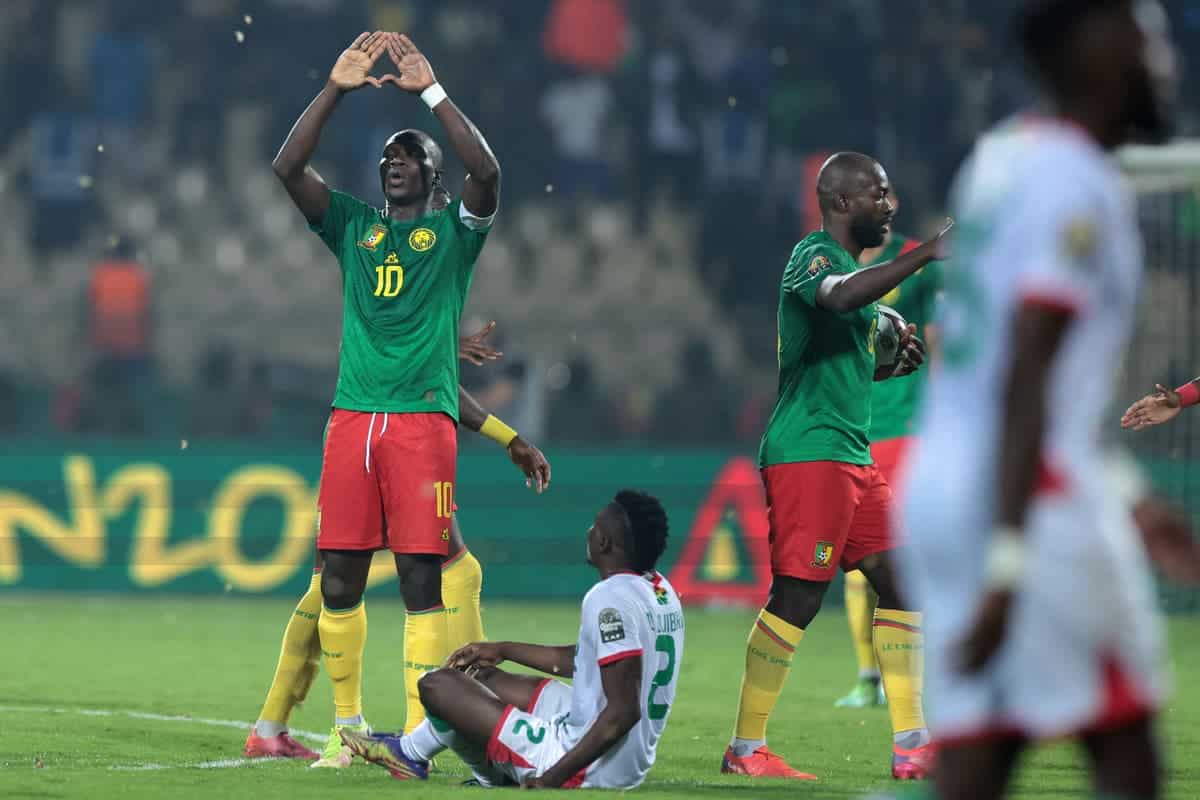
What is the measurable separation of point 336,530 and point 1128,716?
3.77m

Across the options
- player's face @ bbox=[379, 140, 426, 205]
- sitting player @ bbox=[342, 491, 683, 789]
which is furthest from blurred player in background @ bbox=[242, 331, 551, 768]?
player's face @ bbox=[379, 140, 426, 205]

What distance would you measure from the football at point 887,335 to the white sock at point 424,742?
206cm

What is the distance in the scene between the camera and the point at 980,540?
A: 9.09ft

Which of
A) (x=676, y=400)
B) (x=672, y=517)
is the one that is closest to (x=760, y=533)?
(x=672, y=517)

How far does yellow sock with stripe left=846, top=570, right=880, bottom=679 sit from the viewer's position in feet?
29.3

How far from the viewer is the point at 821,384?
6449 millimetres

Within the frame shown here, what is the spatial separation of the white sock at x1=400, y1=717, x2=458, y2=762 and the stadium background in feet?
27.8

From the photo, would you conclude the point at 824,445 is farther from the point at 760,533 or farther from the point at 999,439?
the point at 760,533

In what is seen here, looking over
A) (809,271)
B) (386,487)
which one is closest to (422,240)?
(386,487)

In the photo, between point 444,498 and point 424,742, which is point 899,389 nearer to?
point 444,498

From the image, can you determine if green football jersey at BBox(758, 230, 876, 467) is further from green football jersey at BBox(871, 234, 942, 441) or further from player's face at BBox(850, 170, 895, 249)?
Answer: green football jersey at BBox(871, 234, 942, 441)

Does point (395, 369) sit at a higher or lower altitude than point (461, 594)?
higher

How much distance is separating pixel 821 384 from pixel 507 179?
11.7m

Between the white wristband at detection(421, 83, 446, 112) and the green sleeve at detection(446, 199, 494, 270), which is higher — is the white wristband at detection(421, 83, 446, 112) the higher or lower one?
the higher one
